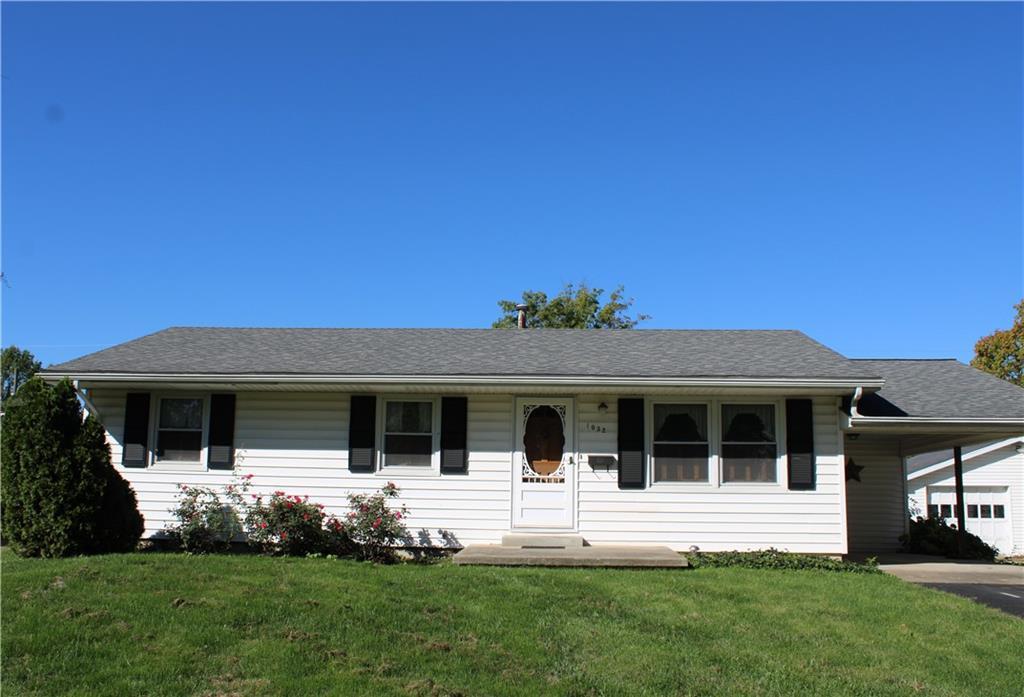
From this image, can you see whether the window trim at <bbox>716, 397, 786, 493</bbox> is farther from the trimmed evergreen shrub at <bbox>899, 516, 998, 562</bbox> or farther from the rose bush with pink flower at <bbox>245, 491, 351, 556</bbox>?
the rose bush with pink flower at <bbox>245, 491, 351, 556</bbox>

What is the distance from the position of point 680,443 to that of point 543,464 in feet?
6.83

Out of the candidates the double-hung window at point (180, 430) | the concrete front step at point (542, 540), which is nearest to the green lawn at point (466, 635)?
the concrete front step at point (542, 540)

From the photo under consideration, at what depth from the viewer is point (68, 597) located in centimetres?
768

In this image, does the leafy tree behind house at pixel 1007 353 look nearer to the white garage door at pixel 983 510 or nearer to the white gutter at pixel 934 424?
the white garage door at pixel 983 510

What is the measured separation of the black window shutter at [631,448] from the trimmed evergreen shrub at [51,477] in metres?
7.00

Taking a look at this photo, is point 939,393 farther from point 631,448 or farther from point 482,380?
→ point 482,380

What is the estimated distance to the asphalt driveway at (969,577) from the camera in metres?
9.78

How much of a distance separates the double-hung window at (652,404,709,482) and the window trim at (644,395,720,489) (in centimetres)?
4

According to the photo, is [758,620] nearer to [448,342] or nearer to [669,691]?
[669,691]

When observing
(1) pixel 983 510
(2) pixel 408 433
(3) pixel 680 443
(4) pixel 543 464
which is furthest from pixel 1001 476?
(2) pixel 408 433

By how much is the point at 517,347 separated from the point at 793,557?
547 cm

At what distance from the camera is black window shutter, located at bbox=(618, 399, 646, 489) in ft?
40.6

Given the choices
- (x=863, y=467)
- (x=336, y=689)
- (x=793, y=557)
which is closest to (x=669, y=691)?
(x=336, y=689)

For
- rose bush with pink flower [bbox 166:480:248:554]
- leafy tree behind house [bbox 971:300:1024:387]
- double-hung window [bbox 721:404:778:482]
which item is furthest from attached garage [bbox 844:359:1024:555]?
leafy tree behind house [bbox 971:300:1024:387]
